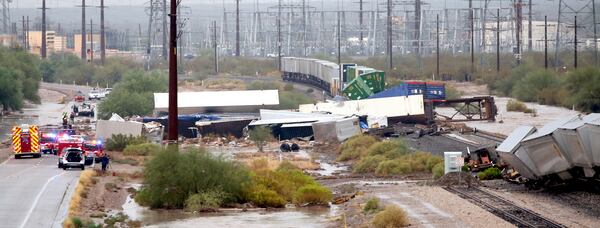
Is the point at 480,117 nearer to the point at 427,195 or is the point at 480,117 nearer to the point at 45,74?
the point at 427,195

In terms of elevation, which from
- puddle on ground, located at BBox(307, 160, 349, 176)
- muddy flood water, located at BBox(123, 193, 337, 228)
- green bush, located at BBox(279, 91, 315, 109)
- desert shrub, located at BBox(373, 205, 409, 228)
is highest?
green bush, located at BBox(279, 91, 315, 109)

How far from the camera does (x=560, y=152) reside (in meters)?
39.5

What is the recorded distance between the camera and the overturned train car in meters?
38.4

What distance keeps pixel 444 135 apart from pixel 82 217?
35555 millimetres

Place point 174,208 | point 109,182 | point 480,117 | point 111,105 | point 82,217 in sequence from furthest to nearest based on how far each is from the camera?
point 111,105
point 480,117
point 109,182
point 174,208
point 82,217

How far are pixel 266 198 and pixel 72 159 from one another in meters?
14.2

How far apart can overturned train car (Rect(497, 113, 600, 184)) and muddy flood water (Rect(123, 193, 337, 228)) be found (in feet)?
18.0

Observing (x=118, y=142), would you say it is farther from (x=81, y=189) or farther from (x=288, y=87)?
(x=288, y=87)

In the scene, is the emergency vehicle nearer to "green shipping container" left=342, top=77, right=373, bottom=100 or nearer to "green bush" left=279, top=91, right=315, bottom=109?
"green bush" left=279, top=91, right=315, bottom=109

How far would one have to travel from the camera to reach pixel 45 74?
159000mm

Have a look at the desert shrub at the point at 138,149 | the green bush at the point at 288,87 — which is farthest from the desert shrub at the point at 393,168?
the green bush at the point at 288,87

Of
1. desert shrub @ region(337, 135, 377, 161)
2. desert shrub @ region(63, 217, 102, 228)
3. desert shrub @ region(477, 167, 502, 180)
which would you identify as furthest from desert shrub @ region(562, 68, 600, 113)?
desert shrub @ region(63, 217, 102, 228)

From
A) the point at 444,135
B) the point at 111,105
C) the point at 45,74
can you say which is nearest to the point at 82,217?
the point at 444,135

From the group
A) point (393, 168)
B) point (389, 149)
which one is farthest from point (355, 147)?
point (393, 168)
